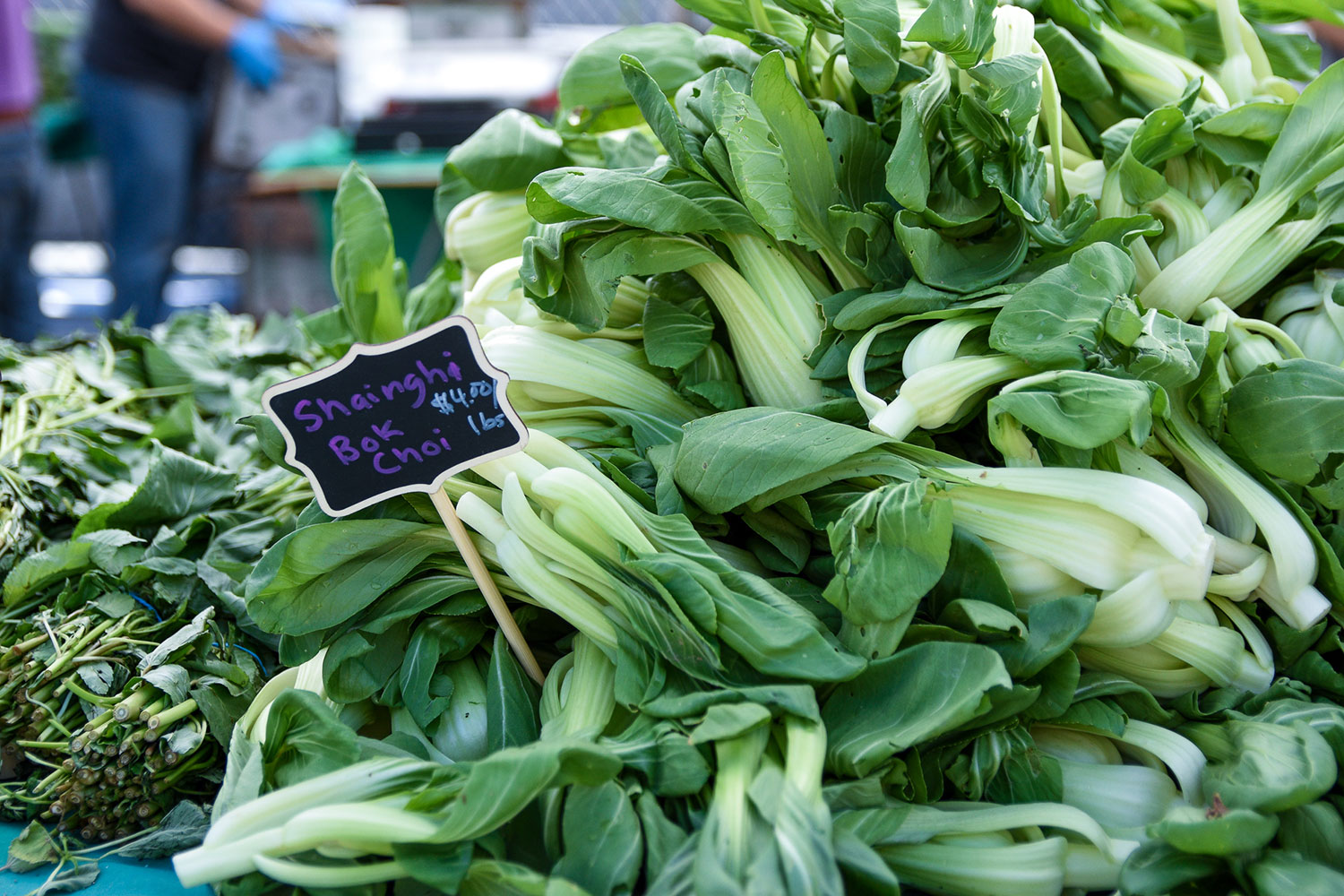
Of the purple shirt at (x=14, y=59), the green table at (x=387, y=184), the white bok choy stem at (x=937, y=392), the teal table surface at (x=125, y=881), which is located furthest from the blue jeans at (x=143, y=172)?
the white bok choy stem at (x=937, y=392)

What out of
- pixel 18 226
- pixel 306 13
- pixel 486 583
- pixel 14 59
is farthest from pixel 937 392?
pixel 306 13

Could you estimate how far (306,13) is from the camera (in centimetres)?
580

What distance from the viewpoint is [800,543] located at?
112 centimetres

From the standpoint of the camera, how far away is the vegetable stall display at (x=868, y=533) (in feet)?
2.89

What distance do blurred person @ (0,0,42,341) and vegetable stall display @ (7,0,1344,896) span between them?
11.3ft

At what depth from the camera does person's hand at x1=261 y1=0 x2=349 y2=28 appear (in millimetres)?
4463

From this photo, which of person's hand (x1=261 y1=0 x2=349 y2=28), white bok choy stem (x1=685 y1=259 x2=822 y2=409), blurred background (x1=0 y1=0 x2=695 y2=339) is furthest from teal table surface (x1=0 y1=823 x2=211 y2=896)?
person's hand (x1=261 y1=0 x2=349 y2=28)

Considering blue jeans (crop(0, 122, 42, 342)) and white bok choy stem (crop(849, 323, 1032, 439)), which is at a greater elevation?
white bok choy stem (crop(849, 323, 1032, 439))

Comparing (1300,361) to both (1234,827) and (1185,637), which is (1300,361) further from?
(1234,827)

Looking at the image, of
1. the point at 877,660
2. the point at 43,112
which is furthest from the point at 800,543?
the point at 43,112

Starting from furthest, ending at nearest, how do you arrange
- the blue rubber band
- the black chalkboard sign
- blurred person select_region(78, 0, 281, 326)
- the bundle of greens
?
blurred person select_region(78, 0, 281, 326) < the blue rubber band < the bundle of greens < the black chalkboard sign

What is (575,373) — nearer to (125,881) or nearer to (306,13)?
(125,881)

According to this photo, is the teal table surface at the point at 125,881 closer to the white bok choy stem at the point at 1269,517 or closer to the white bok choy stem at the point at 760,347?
the white bok choy stem at the point at 760,347

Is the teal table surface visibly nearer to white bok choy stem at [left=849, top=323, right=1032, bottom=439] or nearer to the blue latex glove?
white bok choy stem at [left=849, top=323, right=1032, bottom=439]
